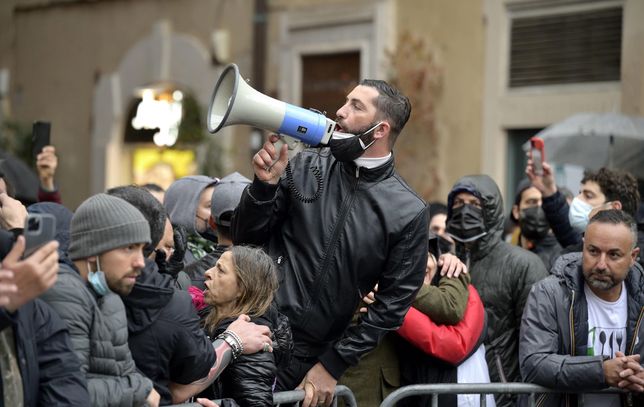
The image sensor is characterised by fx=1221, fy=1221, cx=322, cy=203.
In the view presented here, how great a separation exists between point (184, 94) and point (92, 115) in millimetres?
2116

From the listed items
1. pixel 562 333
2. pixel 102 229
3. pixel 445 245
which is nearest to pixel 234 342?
pixel 102 229

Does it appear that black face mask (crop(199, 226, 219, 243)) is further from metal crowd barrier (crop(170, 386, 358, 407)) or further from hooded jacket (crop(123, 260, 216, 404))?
hooded jacket (crop(123, 260, 216, 404))

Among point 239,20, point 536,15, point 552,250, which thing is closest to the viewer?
point 552,250

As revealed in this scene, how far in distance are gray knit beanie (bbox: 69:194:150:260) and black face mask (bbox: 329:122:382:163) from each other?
1.29 meters

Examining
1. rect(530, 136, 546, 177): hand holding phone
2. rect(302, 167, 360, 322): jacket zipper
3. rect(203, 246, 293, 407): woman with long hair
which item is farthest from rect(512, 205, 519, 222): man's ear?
rect(203, 246, 293, 407): woman with long hair

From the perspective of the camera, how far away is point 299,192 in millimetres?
5262

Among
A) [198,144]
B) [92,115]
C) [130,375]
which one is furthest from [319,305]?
[92,115]

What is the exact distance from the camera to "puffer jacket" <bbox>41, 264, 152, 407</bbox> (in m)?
3.90

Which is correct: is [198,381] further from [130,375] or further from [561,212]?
[561,212]

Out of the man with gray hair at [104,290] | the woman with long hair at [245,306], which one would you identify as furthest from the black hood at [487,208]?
the man with gray hair at [104,290]

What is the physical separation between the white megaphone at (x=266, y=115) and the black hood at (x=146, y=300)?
93 centimetres

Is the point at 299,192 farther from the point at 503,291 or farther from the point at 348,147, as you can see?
the point at 503,291

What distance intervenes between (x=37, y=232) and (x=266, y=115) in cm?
148

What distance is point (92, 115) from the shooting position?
695 inches
